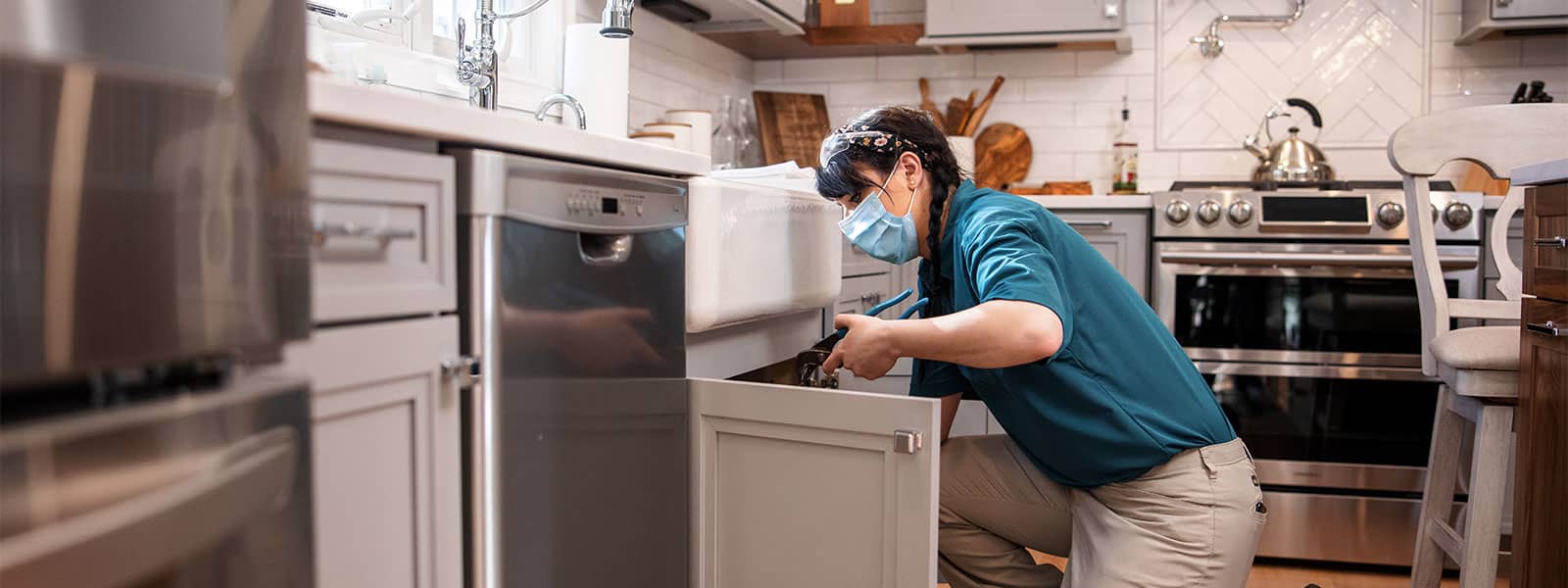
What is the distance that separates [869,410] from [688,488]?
0.33 metres

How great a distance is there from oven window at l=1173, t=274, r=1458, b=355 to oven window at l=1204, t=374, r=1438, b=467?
0.31 ft

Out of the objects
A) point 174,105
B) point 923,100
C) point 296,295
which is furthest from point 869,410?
point 923,100

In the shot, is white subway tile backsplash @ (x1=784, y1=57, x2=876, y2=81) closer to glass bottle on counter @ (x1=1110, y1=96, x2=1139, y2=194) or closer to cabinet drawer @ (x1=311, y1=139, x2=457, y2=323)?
glass bottle on counter @ (x1=1110, y1=96, x2=1139, y2=194)

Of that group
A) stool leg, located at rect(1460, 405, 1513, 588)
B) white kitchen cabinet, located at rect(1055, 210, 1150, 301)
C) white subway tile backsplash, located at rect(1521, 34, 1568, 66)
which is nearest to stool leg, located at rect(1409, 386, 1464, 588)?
stool leg, located at rect(1460, 405, 1513, 588)

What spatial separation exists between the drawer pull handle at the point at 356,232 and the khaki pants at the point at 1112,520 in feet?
3.56

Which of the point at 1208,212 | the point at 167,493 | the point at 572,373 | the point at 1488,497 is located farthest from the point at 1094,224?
the point at 167,493

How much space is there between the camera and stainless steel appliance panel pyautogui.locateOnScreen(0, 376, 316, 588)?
22.1 inches

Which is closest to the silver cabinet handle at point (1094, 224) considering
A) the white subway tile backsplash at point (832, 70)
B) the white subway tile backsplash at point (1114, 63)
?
the white subway tile backsplash at point (1114, 63)

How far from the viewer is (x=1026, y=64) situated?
3.91 m

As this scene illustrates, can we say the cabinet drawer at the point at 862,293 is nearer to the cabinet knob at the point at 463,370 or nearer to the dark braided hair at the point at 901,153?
the dark braided hair at the point at 901,153

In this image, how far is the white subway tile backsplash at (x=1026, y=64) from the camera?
12.7 feet

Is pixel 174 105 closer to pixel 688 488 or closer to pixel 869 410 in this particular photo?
pixel 869 410

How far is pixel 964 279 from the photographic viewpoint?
165 centimetres

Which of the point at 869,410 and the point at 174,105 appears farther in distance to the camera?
the point at 869,410
